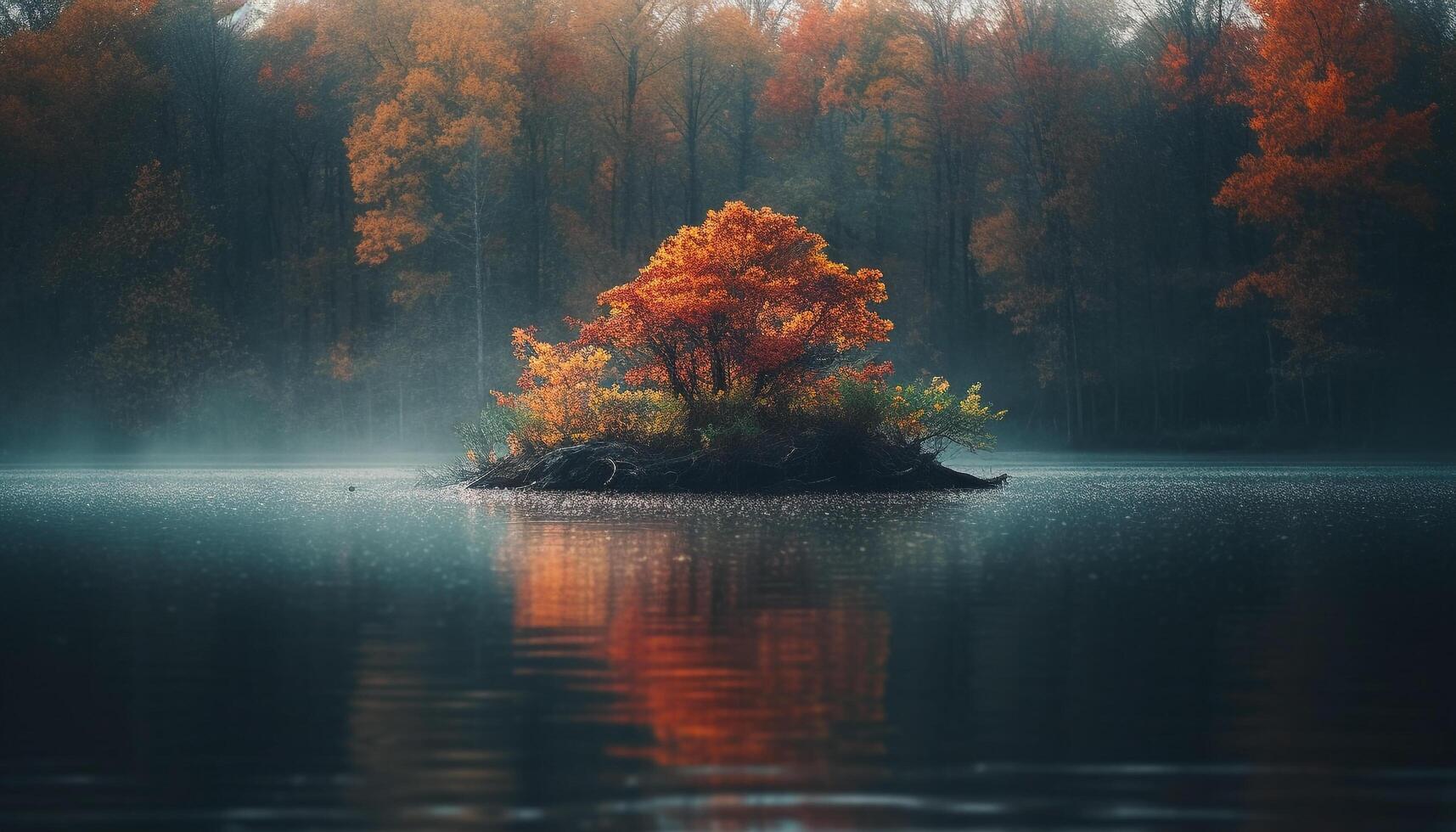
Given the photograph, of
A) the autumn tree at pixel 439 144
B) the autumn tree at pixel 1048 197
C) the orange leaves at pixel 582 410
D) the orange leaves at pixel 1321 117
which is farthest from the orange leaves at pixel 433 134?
the orange leaves at pixel 1321 117

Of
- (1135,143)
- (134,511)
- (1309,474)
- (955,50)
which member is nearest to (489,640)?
(134,511)

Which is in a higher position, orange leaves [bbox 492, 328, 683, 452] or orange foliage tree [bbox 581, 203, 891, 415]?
orange foliage tree [bbox 581, 203, 891, 415]

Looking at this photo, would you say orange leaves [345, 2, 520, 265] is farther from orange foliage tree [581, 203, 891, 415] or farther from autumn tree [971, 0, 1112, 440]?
orange foliage tree [581, 203, 891, 415]

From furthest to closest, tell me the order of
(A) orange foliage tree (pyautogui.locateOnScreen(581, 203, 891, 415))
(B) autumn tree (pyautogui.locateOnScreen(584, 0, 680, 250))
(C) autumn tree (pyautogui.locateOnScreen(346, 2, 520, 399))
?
(B) autumn tree (pyautogui.locateOnScreen(584, 0, 680, 250)), (C) autumn tree (pyautogui.locateOnScreen(346, 2, 520, 399)), (A) orange foliage tree (pyautogui.locateOnScreen(581, 203, 891, 415))

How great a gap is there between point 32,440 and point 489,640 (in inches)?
2362

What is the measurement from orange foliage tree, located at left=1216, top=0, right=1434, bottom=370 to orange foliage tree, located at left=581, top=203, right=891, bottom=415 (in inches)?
813

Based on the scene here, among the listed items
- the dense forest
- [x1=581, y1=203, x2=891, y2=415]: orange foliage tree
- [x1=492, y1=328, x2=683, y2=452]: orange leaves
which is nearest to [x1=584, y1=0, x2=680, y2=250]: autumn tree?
the dense forest

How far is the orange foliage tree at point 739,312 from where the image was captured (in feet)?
133

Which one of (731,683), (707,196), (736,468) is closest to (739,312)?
(736,468)

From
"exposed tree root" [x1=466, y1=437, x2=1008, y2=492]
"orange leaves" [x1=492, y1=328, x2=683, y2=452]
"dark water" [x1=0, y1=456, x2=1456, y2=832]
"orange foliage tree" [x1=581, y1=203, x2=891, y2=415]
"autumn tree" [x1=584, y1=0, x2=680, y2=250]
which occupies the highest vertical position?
"autumn tree" [x1=584, y1=0, x2=680, y2=250]

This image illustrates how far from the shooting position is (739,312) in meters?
40.6

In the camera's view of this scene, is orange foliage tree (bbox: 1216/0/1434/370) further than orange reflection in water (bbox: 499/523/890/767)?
Yes

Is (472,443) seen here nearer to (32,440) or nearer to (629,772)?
(32,440)

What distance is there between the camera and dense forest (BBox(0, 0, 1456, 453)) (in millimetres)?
57656
